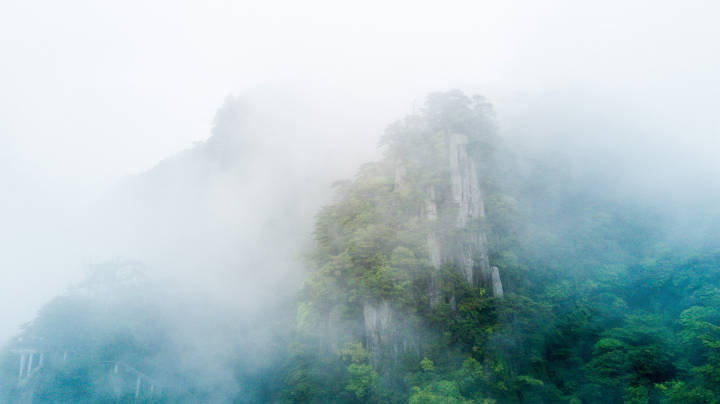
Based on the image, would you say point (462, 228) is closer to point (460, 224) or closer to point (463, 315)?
point (460, 224)

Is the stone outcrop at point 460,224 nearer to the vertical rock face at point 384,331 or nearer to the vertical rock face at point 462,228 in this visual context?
the vertical rock face at point 462,228

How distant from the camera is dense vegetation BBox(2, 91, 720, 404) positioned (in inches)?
601

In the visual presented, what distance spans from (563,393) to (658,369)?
4126mm

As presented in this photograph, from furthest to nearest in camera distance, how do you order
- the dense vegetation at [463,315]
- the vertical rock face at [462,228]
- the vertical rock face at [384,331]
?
the vertical rock face at [462,228]
the vertical rock face at [384,331]
the dense vegetation at [463,315]

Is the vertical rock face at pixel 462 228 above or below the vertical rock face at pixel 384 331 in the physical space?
above

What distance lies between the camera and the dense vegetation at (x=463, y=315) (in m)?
15.3

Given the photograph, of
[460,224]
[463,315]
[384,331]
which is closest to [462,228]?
[460,224]

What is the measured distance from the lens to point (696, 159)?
34531 mm

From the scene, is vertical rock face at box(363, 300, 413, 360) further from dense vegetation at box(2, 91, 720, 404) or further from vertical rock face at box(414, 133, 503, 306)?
vertical rock face at box(414, 133, 503, 306)

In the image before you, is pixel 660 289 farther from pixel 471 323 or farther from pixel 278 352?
pixel 278 352

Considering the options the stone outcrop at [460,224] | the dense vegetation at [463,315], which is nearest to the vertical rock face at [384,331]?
the dense vegetation at [463,315]

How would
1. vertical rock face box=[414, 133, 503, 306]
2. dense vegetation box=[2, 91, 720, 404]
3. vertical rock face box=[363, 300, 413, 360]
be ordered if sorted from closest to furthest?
dense vegetation box=[2, 91, 720, 404], vertical rock face box=[363, 300, 413, 360], vertical rock face box=[414, 133, 503, 306]

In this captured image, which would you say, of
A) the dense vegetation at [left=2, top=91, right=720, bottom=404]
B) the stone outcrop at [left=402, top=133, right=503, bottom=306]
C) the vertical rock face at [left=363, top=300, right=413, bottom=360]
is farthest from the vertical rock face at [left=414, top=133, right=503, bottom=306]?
the vertical rock face at [left=363, top=300, right=413, bottom=360]

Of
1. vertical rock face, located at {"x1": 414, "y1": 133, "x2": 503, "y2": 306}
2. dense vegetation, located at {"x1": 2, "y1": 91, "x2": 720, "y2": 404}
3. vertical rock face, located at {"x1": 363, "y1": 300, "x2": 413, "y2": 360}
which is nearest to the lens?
dense vegetation, located at {"x1": 2, "y1": 91, "x2": 720, "y2": 404}
